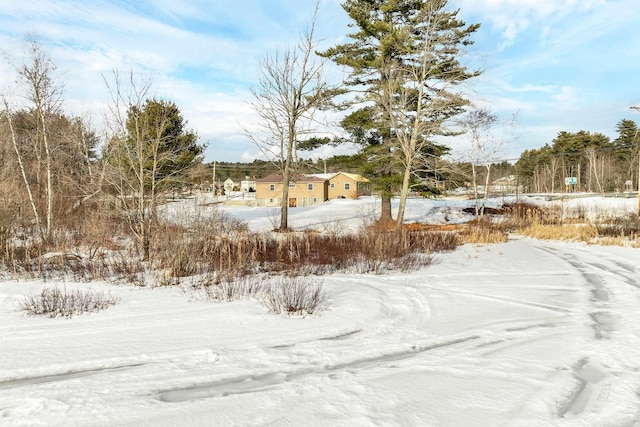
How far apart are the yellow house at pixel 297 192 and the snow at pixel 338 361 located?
42082 millimetres

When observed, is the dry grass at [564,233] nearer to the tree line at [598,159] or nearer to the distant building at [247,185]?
the tree line at [598,159]

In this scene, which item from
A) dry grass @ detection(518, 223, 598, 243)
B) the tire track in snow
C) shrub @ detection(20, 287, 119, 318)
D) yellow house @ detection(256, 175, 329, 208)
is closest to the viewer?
the tire track in snow

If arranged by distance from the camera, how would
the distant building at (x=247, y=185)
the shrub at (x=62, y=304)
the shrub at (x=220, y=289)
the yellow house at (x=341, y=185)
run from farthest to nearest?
the distant building at (x=247, y=185)
the yellow house at (x=341, y=185)
the shrub at (x=220, y=289)
the shrub at (x=62, y=304)

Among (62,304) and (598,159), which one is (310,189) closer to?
(62,304)


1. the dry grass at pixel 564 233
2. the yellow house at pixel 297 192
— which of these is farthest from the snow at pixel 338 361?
the yellow house at pixel 297 192

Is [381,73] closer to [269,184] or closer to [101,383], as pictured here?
[101,383]

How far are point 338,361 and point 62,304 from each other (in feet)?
14.5

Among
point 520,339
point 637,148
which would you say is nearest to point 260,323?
point 520,339

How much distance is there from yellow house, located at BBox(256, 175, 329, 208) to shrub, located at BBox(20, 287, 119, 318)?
138 feet

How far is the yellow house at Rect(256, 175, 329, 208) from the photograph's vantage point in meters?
48.9

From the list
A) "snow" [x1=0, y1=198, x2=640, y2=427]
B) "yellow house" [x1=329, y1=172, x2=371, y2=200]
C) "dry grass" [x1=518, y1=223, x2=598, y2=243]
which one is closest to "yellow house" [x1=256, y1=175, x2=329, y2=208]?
"yellow house" [x1=329, y1=172, x2=371, y2=200]

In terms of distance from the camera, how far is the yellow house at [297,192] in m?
48.9

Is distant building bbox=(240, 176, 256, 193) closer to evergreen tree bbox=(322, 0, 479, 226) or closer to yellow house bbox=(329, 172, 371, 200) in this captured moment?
yellow house bbox=(329, 172, 371, 200)

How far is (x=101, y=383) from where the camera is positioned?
10.8 feet
